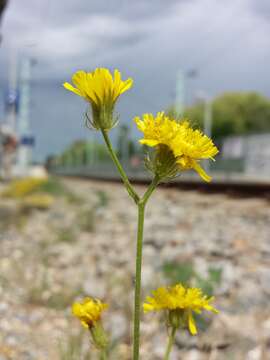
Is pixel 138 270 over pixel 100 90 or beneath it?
beneath

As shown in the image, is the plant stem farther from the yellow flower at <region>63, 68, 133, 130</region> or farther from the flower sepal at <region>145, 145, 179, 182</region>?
the yellow flower at <region>63, 68, 133, 130</region>

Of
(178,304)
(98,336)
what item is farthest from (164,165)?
(98,336)

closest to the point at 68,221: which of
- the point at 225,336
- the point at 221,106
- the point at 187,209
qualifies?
the point at 187,209

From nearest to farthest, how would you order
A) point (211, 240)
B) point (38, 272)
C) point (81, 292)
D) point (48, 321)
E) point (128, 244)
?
point (48, 321) < point (81, 292) < point (38, 272) < point (211, 240) < point (128, 244)

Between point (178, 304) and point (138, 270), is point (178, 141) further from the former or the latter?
point (178, 304)

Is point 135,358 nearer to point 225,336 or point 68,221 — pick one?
point 225,336

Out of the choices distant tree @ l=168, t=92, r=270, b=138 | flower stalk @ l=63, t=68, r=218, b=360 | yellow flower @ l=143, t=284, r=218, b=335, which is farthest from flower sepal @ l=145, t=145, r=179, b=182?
distant tree @ l=168, t=92, r=270, b=138

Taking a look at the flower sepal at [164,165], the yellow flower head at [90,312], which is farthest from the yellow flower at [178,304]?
the flower sepal at [164,165]
